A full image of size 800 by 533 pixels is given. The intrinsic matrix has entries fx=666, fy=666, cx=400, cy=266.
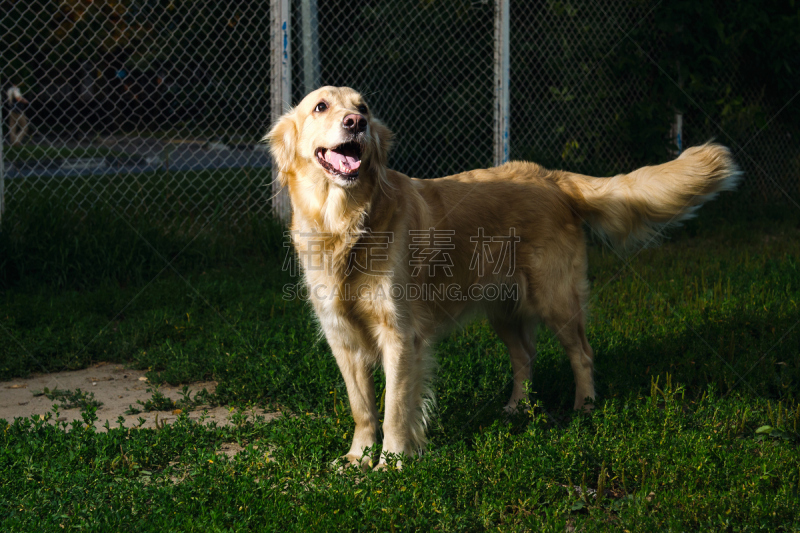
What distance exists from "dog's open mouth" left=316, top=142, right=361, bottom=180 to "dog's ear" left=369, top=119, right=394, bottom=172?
10cm

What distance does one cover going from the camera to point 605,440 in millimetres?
2801

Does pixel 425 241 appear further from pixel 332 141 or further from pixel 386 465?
pixel 386 465

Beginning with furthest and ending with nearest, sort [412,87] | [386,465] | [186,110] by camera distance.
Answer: [186,110] → [412,87] → [386,465]

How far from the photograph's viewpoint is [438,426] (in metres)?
3.19

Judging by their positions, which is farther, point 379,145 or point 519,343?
point 519,343

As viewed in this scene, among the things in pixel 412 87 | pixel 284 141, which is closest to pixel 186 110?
pixel 412 87

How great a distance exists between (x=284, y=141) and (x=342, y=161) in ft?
1.45

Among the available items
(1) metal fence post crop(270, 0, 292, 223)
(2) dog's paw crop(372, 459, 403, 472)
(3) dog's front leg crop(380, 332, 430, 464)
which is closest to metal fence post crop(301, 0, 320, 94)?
(1) metal fence post crop(270, 0, 292, 223)

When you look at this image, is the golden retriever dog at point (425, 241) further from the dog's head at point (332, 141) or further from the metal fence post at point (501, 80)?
the metal fence post at point (501, 80)

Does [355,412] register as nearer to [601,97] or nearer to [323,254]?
[323,254]

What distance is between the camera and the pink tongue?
2.89m

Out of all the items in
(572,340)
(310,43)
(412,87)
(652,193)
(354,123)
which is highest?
(310,43)

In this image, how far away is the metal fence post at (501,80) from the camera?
21.4 feet

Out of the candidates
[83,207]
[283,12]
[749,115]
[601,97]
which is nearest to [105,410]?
[83,207]
